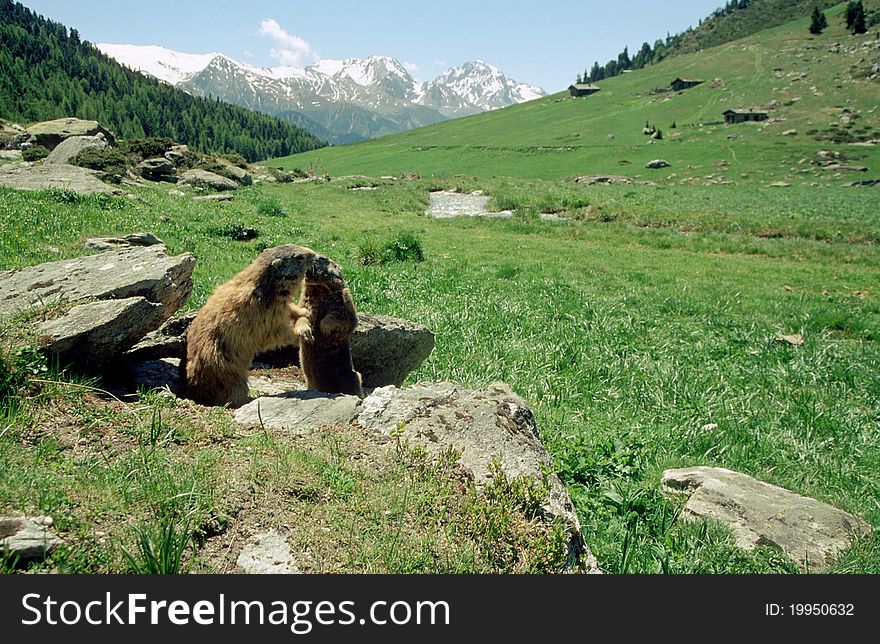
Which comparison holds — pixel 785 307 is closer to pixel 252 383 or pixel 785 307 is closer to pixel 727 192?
pixel 252 383

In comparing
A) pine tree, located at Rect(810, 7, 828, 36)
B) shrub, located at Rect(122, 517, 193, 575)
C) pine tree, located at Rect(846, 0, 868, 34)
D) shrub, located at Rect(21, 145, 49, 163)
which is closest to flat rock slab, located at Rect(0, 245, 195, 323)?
shrub, located at Rect(122, 517, 193, 575)

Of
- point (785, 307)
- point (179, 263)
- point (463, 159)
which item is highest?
point (463, 159)

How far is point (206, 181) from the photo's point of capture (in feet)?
115

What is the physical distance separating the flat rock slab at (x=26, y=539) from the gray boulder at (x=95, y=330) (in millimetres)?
2102

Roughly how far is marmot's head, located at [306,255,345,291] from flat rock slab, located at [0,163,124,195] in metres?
19.2

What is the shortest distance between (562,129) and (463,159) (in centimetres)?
3119

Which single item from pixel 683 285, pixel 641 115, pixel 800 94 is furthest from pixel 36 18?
pixel 683 285

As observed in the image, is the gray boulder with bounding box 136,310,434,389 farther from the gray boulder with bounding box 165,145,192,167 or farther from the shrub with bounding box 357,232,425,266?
the gray boulder with bounding box 165,145,192,167

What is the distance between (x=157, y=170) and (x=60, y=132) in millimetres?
12520

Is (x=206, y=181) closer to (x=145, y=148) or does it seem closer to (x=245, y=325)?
Answer: (x=145, y=148)

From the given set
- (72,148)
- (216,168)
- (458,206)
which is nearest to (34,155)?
(72,148)

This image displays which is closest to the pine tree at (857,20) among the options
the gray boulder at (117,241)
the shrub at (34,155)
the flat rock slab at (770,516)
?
the shrub at (34,155)

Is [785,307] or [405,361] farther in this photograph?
[785,307]
